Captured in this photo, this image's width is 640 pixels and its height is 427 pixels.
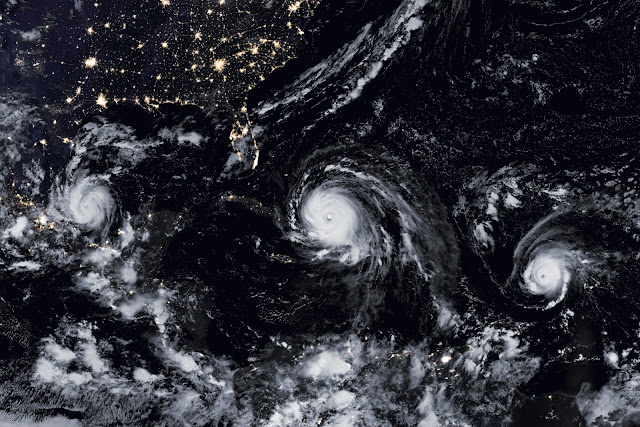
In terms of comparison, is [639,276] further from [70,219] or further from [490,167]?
→ [70,219]

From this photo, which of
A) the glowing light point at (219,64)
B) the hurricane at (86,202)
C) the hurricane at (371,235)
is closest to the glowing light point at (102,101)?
the hurricane at (86,202)

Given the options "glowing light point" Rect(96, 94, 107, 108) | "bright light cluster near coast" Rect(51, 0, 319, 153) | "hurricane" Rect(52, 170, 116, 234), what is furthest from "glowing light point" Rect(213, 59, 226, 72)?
"hurricane" Rect(52, 170, 116, 234)

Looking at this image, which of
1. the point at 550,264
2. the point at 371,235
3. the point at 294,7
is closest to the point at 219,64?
the point at 294,7

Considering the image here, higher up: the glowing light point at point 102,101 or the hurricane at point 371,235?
the glowing light point at point 102,101

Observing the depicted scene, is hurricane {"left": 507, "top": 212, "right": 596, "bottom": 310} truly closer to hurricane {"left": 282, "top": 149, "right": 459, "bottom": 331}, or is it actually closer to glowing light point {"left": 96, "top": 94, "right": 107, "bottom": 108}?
hurricane {"left": 282, "top": 149, "right": 459, "bottom": 331}

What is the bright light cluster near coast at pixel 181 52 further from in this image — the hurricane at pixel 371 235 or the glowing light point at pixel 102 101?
the hurricane at pixel 371 235

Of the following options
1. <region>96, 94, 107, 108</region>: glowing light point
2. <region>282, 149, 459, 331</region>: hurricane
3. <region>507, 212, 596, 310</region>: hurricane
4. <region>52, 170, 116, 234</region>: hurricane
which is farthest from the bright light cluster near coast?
<region>507, 212, 596, 310</region>: hurricane

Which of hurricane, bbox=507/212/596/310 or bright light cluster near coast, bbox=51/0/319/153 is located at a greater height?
bright light cluster near coast, bbox=51/0/319/153

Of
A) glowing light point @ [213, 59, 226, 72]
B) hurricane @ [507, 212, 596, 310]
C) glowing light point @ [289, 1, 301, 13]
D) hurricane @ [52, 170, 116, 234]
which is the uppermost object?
glowing light point @ [289, 1, 301, 13]

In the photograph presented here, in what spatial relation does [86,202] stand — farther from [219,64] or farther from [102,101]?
[219,64]

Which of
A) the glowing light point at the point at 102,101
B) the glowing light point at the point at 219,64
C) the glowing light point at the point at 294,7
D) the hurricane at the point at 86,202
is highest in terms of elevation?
the glowing light point at the point at 294,7

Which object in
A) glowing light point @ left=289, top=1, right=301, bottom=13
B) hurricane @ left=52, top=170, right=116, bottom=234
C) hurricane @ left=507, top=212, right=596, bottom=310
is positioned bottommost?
hurricane @ left=507, top=212, right=596, bottom=310

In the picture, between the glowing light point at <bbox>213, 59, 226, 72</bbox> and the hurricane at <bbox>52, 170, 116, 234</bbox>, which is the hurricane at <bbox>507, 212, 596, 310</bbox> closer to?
the glowing light point at <bbox>213, 59, 226, 72</bbox>
